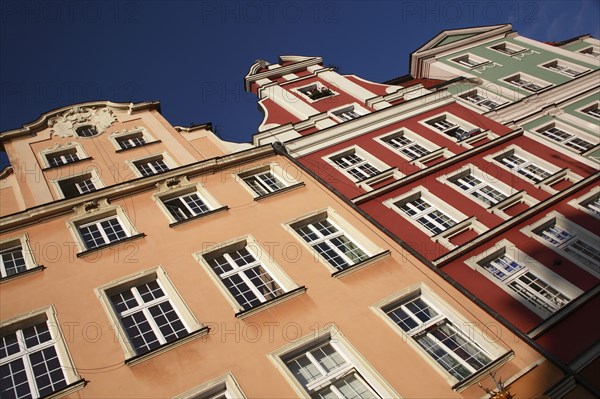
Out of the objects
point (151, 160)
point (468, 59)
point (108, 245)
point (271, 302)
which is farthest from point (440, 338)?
point (468, 59)

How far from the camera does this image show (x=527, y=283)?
64.8ft

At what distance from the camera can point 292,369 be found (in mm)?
15445

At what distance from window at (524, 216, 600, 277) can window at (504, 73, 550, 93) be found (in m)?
13.4

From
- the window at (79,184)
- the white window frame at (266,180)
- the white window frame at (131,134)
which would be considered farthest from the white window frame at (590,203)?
the window at (79,184)

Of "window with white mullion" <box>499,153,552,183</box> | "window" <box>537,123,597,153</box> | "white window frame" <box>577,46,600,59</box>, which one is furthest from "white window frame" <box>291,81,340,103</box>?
"white window frame" <box>577,46,600,59</box>

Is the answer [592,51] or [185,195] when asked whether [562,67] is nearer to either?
[592,51]

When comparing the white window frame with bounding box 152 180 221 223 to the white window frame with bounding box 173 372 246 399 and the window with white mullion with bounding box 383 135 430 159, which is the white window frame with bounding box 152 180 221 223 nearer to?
the white window frame with bounding box 173 372 246 399

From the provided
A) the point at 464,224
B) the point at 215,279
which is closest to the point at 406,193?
the point at 464,224

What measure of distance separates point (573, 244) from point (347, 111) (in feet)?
48.1

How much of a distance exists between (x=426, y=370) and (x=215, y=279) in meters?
6.92

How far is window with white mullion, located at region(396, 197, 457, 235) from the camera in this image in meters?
22.6

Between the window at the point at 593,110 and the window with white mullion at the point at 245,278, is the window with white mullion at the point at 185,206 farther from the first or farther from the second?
the window at the point at 593,110

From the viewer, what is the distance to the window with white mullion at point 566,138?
2867 centimetres

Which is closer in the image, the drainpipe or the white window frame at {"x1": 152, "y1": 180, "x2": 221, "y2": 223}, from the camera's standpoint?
the drainpipe
